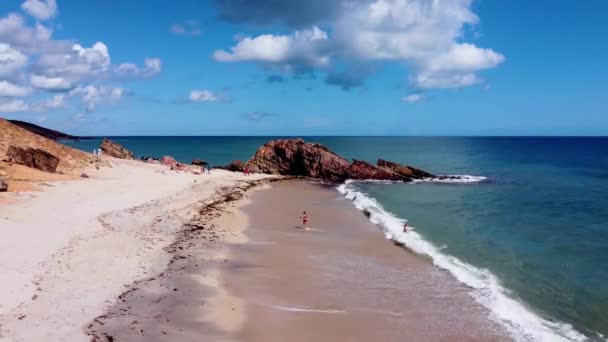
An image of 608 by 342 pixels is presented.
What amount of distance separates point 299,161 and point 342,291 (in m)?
43.8

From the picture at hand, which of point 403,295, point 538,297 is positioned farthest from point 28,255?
point 538,297

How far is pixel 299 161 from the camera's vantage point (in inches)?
2340

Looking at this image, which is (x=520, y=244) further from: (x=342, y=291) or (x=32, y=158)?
(x=32, y=158)

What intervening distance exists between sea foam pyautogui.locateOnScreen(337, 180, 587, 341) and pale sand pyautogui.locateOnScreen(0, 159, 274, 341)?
12426 mm

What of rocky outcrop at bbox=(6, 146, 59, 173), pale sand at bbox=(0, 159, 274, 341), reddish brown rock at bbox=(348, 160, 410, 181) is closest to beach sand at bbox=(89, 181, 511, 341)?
pale sand at bbox=(0, 159, 274, 341)

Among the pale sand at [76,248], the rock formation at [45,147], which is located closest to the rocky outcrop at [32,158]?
the rock formation at [45,147]

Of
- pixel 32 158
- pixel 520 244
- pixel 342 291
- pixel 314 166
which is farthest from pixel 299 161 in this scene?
pixel 342 291

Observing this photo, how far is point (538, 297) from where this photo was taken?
1608 cm

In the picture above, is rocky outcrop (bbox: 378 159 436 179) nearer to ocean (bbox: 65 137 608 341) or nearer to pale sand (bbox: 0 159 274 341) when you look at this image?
ocean (bbox: 65 137 608 341)

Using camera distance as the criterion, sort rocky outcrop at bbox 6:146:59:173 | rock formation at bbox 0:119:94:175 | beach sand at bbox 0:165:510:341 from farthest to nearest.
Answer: rock formation at bbox 0:119:94:175
rocky outcrop at bbox 6:146:59:173
beach sand at bbox 0:165:510:341

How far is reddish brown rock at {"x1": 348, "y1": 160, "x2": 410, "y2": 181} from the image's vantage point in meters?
57.2

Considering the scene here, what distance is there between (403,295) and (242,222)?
14.3m

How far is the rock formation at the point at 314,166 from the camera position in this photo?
57.9 m

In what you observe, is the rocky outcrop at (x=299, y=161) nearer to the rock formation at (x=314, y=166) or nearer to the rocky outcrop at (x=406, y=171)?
the rock formation at (x=314, y=166)
